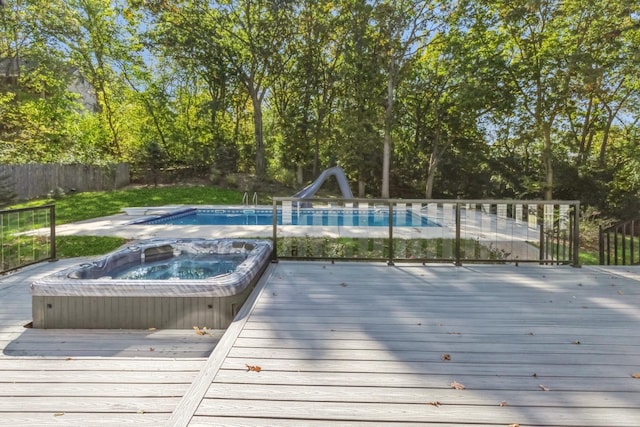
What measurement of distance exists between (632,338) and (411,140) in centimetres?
1601

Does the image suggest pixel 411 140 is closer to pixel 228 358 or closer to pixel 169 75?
pixel 169 75

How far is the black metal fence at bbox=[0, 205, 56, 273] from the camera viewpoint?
15.0 feet

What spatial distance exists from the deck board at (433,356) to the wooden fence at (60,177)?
1320 cm

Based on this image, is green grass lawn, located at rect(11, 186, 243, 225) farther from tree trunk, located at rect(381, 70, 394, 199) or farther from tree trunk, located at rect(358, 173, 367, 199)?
tree trunk, located at rect(381, 70, 394, 199)

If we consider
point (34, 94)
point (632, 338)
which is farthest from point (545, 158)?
point (34, 94)

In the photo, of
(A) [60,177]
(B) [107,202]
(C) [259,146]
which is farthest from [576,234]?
(A) [60,177]

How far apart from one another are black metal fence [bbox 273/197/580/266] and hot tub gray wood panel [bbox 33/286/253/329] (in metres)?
1.70

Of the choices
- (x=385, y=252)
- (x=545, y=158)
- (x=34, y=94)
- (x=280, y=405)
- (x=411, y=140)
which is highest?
(x=34, y=94)

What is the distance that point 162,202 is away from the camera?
13297 mm

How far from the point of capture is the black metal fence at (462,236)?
183 inches

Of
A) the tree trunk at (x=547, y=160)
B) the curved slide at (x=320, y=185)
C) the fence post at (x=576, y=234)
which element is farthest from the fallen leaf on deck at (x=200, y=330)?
the tree trunk at (x=547, y=160)

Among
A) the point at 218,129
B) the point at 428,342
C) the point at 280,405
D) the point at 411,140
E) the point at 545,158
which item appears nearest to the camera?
the point at 280,405

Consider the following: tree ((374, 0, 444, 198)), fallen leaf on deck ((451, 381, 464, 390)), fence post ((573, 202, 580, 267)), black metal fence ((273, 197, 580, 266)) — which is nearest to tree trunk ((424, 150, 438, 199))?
tree ((374, 0, 444, 198))

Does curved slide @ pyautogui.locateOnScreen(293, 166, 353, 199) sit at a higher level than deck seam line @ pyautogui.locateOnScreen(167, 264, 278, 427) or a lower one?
higher
